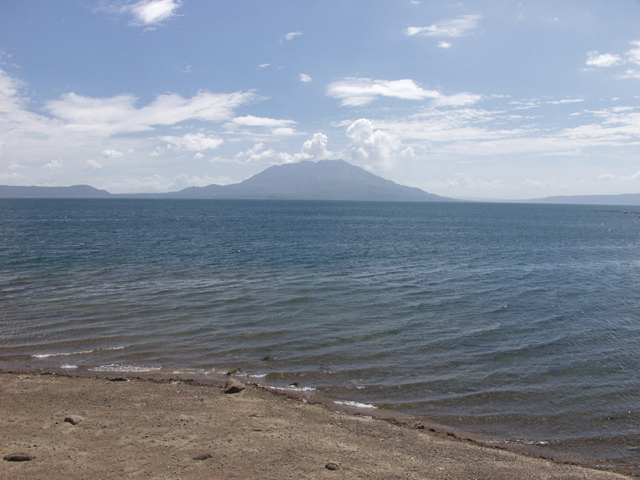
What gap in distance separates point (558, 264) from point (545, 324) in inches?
1022

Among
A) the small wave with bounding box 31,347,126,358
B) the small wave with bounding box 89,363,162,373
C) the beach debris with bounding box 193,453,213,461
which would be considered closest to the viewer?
the beach debris with bounding box 193,453,213,461

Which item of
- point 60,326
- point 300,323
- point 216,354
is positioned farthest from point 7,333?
point 300,323

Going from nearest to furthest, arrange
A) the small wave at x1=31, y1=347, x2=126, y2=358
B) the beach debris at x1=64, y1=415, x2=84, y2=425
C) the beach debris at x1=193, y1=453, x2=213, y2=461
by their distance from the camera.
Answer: the beach debris at x1=193, y1=453, x2=213, y2=461 < the beach debris at x1=64, y1=415, x2=84, y2=425 < the small wave at x1=31, y1=347, x2=126, y2=358

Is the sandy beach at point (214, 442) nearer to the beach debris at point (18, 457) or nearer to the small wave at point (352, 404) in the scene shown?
the beach debris at point (18, 457)

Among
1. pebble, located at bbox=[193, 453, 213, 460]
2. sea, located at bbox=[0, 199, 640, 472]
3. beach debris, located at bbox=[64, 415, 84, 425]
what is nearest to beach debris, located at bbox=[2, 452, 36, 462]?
beach debris, located at bbox=[64, 415, 84, 425]

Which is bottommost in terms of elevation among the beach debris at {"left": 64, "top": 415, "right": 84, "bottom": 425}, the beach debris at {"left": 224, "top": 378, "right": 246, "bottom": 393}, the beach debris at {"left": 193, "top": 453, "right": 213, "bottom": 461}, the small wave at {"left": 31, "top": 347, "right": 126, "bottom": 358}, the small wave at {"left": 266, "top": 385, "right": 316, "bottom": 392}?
the small wave at {"left": 266, "top": 385, "right": 316, "bottom": 392}

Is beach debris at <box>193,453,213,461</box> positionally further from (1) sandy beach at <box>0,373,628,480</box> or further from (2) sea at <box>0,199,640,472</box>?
(2) sea at <box>0,199,640,472</box>

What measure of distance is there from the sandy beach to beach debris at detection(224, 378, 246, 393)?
31 centimetres

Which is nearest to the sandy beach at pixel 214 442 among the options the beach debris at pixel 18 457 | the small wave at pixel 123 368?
the beach debris at pixel 18 457

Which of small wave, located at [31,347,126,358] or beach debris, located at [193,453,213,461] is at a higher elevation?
beach debris, located at [193,453,213,461]

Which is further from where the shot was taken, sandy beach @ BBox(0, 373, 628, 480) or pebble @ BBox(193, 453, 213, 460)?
pebble @ BBox(193, 453, 213, 460)

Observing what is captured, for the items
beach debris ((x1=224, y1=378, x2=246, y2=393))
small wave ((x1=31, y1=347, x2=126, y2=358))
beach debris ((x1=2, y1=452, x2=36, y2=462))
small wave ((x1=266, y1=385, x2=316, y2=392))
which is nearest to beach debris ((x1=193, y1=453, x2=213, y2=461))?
beach debris ((x1=2, y1=452, x2=36, y2=462))

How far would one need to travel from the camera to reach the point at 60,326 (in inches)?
755

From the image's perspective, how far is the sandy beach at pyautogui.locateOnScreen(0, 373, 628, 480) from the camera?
846 centimetres
